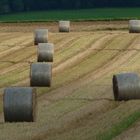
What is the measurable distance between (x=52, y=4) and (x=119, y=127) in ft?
174

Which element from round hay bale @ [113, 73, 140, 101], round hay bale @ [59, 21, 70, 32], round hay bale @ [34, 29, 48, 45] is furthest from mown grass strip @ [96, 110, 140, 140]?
round hay bale @ [59, 21, 70, 32]

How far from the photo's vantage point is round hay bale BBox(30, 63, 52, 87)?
19375 mm

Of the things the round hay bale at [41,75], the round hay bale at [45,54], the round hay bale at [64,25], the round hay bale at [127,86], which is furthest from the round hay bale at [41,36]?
the round hay bale at [127,86]

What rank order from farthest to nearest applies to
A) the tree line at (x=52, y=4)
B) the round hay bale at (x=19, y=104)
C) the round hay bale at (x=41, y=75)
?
the tree line at (x=52, y=4), the round hay bale at (x=41, y=75), the round hay bale at (x=19, y=104)

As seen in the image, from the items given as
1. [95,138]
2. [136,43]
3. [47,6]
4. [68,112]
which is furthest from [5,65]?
[47,6]

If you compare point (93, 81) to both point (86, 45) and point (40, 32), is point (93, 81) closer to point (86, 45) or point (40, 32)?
point (86, 45)

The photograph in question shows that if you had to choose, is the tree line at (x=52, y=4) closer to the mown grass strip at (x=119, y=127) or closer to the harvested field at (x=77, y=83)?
the harvested field at (x=77, y=83)

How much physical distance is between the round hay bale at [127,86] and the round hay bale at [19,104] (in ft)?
9.69

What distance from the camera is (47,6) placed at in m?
65.9

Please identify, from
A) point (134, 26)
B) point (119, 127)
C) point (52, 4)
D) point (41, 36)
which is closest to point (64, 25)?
point (134, 26)

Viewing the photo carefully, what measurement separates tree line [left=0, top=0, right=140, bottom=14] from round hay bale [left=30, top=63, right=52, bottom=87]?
147 ft

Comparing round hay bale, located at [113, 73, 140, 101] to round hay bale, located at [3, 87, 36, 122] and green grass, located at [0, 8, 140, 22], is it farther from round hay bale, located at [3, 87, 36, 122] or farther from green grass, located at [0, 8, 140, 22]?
green grass, located at [0, 8, 140, 22]

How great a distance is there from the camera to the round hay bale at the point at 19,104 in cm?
1373

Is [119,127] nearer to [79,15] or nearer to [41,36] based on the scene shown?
[41,36]
